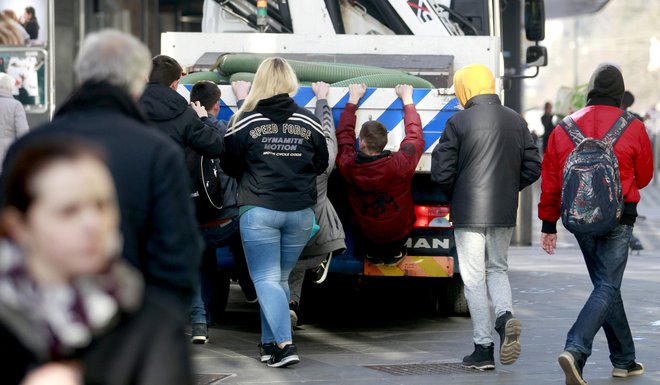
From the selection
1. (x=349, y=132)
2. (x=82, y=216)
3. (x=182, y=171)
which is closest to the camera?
(x=82, y=216)

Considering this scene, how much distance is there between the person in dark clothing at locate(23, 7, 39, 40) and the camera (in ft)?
40.3

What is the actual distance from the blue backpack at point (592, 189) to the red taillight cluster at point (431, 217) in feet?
5.73

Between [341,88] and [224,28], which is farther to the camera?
[224,28]

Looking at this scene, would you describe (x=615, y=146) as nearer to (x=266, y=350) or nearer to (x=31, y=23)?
(x=266, y=350)

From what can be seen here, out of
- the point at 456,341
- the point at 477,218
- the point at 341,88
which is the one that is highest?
the point at 341,88

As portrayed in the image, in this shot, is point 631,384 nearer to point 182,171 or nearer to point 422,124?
point 422,124

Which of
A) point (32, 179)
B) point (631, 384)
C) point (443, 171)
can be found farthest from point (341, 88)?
point (32, 179)

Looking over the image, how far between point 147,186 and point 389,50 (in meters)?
6.89

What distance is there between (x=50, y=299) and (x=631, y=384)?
5.23 metres

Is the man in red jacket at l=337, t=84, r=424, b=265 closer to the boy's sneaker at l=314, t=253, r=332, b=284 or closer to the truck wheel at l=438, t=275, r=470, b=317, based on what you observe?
the boy's sneaker at l=314, t=253, r=332, b=284

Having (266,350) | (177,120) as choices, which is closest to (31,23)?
(177,120)

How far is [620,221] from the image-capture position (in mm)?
7512

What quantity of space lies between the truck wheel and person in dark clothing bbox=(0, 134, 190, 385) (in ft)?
24.5

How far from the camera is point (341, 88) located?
8977 mm
